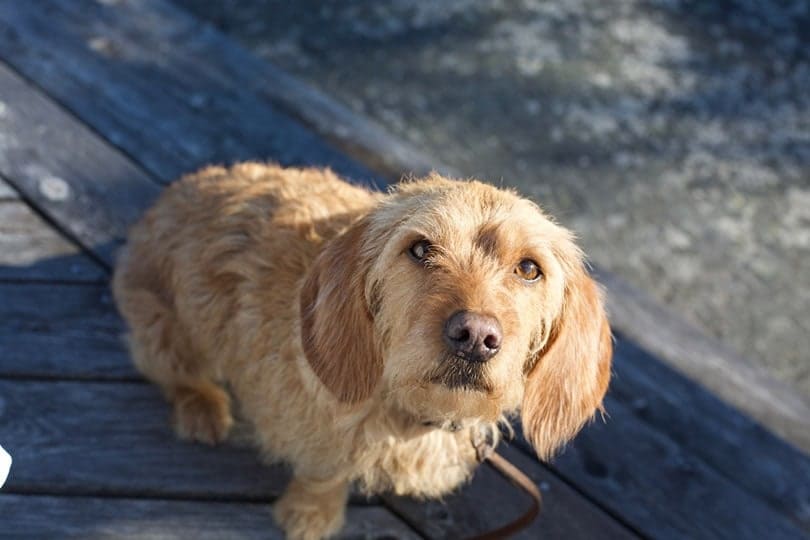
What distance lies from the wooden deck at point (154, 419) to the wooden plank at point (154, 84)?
0.01m

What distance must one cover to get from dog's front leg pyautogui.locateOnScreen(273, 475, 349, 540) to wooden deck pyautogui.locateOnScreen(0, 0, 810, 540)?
6 cm

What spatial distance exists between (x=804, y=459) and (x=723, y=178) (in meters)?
2.61

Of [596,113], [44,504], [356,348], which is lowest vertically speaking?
[44,504]

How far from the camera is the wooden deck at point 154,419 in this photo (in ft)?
8.45

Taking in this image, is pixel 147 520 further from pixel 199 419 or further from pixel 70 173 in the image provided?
pixel 70 173

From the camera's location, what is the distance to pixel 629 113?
5410 millimetres

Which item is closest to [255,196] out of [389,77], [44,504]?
[44,504]

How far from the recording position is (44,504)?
2.48m

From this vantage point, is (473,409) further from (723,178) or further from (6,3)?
(723,178)

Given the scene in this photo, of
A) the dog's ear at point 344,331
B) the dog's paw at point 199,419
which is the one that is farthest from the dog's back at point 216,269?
the dog's ear at point 344,331

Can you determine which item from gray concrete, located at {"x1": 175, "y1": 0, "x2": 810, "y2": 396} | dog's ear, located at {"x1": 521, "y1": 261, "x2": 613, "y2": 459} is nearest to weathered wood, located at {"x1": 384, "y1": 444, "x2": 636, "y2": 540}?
dog's ear, located at {"x1": 521, "y1": 261, "x2": 613, "y2": 459}

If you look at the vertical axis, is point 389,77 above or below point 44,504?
above

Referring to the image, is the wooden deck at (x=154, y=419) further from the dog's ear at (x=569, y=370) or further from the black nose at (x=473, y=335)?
the black nose at (x=473, y=335)

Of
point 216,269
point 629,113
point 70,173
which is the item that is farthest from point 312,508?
point 629,113
